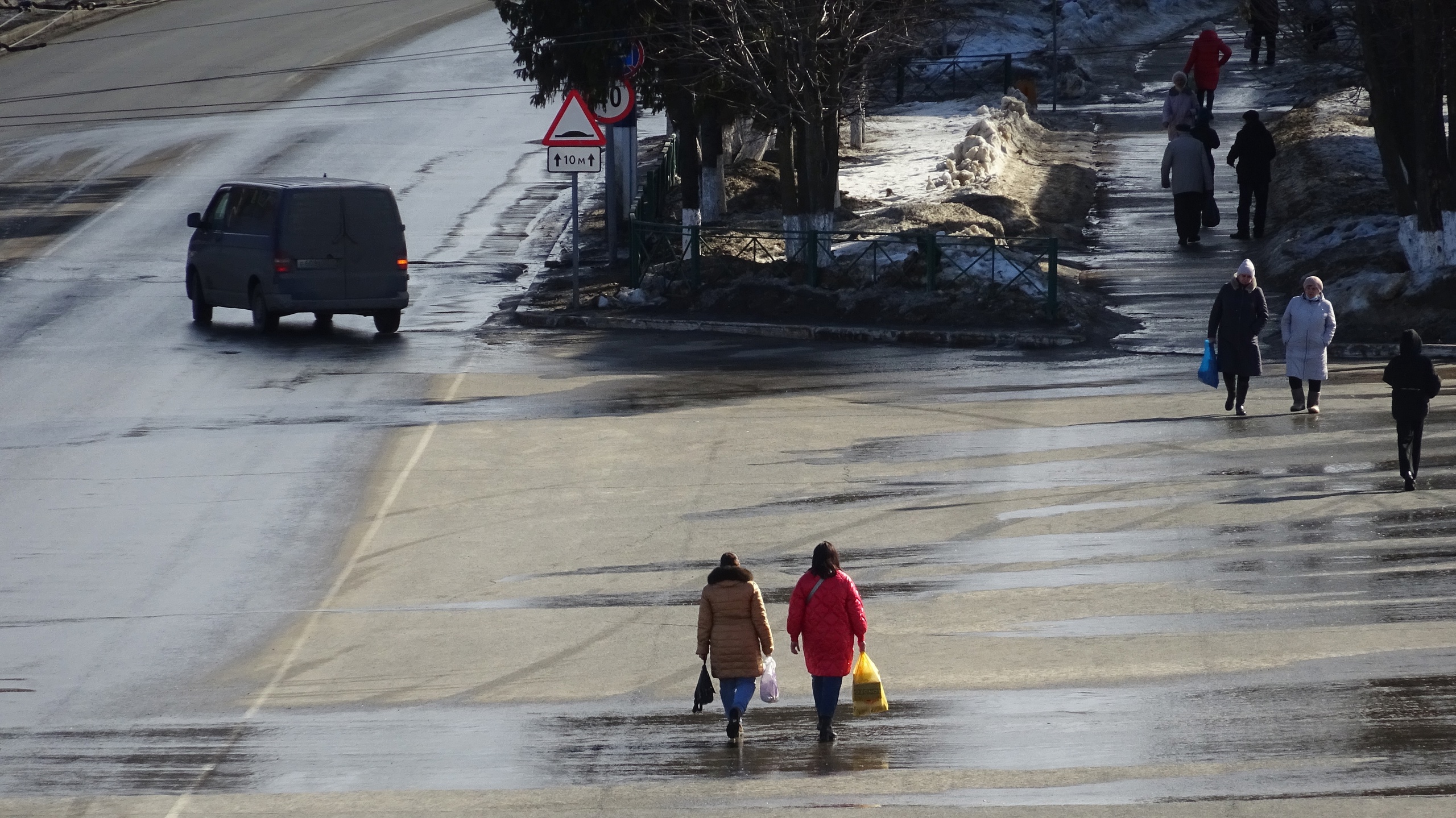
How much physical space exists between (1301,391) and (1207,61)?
1585 cm

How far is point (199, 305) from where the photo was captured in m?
23.4

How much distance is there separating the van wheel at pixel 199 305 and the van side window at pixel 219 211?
0.69 metres

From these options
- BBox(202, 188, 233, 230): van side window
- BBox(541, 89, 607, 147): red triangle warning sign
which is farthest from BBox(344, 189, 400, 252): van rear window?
BBox(541, 89, 607, 147): red triangle warning sign

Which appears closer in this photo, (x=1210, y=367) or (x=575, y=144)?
(x=1210, y=367)

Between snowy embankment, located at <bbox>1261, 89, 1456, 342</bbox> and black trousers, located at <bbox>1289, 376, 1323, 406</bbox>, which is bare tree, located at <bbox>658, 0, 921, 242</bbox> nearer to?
snowy embankment, located at <bbox>1261, 89, 1456, 342</bbox>

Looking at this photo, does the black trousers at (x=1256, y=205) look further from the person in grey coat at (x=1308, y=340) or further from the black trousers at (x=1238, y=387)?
the person in grey coat at (x=1308, y=340)

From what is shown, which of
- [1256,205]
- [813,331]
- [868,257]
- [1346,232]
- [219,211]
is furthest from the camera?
[1256,205]

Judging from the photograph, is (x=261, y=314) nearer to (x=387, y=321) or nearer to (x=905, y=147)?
(x=387, y=321)

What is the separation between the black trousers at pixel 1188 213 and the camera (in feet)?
82.9

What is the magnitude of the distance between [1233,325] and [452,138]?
24.9 metres

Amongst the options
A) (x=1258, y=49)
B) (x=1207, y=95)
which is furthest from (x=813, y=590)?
(x=1258, y=49)

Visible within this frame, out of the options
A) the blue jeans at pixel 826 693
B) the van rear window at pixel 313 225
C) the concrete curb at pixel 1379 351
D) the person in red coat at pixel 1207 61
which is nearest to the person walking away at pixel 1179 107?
the person in red coat at pixel 1207 61

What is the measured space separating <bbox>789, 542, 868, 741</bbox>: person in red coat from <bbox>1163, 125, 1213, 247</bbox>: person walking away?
17.0 meters

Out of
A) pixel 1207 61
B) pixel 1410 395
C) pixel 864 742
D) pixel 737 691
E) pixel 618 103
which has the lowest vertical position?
pixel 864 742
